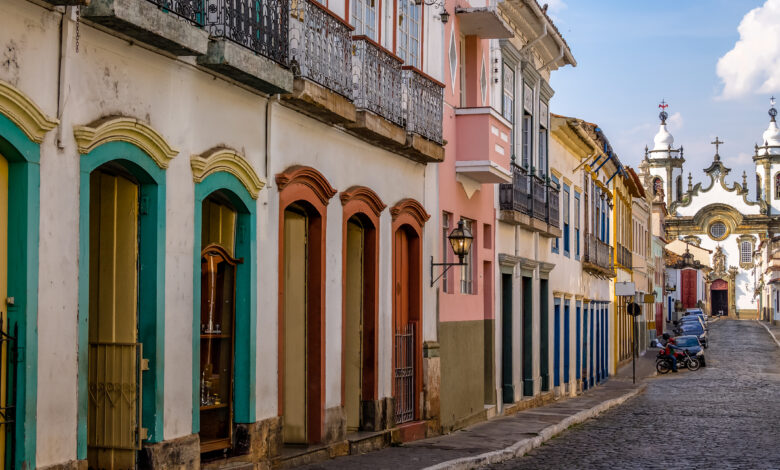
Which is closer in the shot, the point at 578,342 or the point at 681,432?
the point at 681,432

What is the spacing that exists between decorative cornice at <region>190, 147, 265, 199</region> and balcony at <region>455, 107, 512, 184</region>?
708 centimetres

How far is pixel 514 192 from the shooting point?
68.8ft

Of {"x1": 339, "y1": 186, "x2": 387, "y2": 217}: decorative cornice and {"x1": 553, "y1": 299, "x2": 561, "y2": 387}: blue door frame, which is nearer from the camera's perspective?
{"x1": 339, "y1": 186, "x2": 387, "y2": 217}: decorative cornice

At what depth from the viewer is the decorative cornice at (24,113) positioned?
282 inches

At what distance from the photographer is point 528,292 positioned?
23.5 meters

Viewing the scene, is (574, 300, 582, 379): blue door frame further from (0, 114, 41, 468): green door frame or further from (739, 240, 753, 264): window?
(739, 240, 753, 264): window

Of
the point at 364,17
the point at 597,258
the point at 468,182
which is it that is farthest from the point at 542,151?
the point at 364,17

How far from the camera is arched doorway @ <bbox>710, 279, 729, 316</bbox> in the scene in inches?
4949

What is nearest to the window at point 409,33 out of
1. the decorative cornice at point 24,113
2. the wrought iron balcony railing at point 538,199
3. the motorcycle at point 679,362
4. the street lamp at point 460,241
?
the street lamp at point 460,241

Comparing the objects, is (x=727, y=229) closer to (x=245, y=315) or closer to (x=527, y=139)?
(x=527, y=139)

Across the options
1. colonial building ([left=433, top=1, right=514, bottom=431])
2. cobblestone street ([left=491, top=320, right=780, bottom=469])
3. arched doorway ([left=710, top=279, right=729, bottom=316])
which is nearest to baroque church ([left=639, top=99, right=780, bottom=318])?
arched doorway ([left=710, top=279, right=729, bottom=316])

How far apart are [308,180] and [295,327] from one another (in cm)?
158

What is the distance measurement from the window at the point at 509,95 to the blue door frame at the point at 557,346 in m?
6.44

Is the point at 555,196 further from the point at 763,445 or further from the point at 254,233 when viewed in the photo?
the point at 254,233
